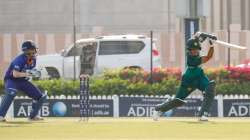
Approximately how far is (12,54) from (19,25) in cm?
406

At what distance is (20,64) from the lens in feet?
61.9

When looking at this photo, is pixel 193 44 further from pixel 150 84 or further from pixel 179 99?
pixel 150 84

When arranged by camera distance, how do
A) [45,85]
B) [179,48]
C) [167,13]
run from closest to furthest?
[45,85]
[179,48]
[167,13]

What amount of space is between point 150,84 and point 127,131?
29.6ft

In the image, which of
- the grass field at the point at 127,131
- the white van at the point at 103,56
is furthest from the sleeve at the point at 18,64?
the white van at the point at 103,56

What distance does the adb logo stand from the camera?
74.9ft

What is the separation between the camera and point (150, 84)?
24609 millimetres

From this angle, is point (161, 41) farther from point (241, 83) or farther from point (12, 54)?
point (241, 83)

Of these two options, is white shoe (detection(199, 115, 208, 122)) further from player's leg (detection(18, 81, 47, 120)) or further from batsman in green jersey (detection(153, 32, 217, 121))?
player's leg (detection(18, 81, 47, 120))

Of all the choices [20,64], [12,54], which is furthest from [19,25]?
[20,64]

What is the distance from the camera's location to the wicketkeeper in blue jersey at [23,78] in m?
18.8

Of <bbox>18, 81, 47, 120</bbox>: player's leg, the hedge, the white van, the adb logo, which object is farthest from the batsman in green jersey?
the white van

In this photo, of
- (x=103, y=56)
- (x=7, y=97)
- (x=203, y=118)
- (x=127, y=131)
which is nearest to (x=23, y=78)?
(x=7, y=97)

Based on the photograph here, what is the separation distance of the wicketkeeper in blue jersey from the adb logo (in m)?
3.59
